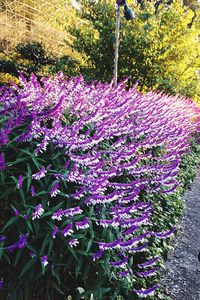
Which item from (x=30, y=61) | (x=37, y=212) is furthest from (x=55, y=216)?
(x=30, y=61)

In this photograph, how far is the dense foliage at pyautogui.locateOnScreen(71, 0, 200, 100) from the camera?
1053cm

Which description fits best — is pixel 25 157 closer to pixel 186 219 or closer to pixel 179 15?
pixel 186 219

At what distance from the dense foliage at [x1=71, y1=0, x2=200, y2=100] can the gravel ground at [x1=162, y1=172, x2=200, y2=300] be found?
21.8 ft

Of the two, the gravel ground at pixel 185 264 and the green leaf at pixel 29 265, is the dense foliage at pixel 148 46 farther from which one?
the green leaf at pixel 29 265

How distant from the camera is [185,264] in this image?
11.4ft

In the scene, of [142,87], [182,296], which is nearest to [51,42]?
[142,87]

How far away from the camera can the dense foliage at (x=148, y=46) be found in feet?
34.6

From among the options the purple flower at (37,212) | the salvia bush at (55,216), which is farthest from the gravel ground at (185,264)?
the purple flower at (37,212)

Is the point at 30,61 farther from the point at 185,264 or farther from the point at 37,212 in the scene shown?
the point at 37,212

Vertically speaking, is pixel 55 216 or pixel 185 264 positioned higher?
pixel 55 216

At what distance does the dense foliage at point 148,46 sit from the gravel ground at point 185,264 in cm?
664

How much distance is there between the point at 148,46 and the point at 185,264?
821 centimetres

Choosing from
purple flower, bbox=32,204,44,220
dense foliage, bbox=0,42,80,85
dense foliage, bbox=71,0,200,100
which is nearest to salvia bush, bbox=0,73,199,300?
purple flower, bbox=32,204,44,220

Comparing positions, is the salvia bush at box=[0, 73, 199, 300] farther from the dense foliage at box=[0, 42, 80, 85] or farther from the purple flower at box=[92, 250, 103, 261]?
the dense foliage at box=[0, 42, 80, 85]
